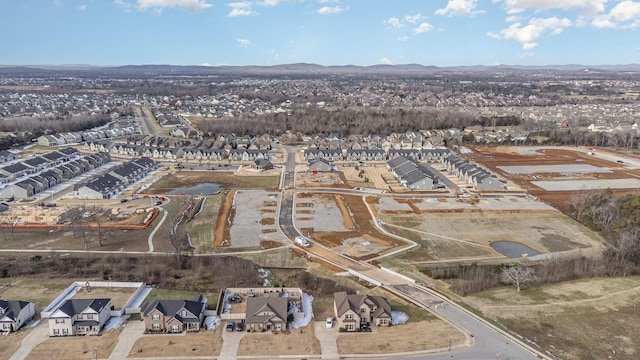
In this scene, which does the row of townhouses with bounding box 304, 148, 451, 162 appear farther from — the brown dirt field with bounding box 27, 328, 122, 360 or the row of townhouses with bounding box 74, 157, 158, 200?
the brown dirt field with bounding box 27, 328, 122, 360

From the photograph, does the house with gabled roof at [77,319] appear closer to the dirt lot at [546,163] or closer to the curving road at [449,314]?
the curving road at [449,314]

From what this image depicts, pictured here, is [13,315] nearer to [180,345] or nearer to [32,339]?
[32,339]

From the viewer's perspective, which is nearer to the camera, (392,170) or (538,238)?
(538,238)

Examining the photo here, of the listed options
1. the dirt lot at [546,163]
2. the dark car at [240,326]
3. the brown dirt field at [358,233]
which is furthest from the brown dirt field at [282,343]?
the dirt lot at [546,163]

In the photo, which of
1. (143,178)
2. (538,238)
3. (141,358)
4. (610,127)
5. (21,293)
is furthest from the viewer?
(610,127)

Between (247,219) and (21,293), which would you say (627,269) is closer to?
(247,219)

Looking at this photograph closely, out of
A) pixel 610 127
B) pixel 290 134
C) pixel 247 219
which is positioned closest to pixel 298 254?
pixel 247 219

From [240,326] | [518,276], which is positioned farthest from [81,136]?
[518,276]
